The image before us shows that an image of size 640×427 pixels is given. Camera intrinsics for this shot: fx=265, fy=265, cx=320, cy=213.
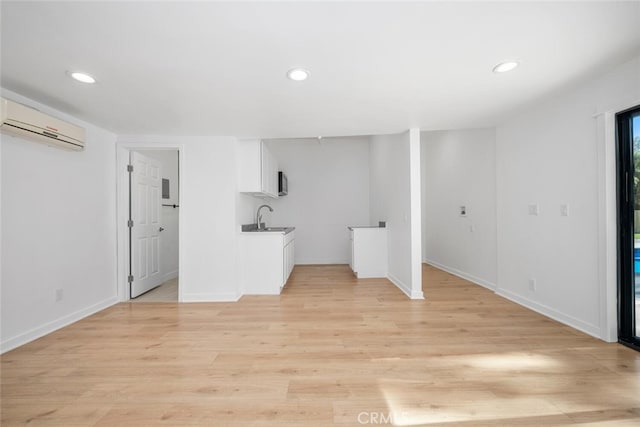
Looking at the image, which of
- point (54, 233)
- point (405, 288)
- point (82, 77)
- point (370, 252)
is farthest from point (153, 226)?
point (405, 288)

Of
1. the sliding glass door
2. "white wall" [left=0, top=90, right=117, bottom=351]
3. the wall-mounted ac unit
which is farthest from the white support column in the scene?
"white wall" [left=0, top=90, right=117, bottom=351]

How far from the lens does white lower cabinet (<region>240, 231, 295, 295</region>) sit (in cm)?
400

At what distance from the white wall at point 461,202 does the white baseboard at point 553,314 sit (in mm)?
462

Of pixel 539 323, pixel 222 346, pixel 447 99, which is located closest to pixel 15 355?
pixel 222 346

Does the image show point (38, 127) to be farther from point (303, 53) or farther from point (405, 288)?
point (405, 288)

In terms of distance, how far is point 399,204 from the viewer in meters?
4.12

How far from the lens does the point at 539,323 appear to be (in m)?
2.71

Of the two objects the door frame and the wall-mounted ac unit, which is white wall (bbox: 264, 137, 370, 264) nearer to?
the door frame

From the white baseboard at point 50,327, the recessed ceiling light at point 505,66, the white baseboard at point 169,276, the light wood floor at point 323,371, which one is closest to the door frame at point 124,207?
the white baseboard at point 50,327

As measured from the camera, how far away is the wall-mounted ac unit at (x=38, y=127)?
2.15m

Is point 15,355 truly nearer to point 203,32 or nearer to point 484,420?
point 203,32

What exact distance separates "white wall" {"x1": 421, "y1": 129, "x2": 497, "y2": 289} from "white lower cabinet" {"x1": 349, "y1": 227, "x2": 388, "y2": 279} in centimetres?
134

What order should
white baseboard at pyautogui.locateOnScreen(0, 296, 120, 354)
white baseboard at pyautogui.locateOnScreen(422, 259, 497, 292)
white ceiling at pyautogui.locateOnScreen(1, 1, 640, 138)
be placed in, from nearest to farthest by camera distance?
white ceiling at pyautogui.locateOnScreen(1, 1, 640, 138) → white baseboard at pyautogui.locateOnScreen(0, 296, 120, 354) → white baseboard at pyautogui.locateOnScreen(422, 259, 497, 292)

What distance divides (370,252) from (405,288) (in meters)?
1.10
